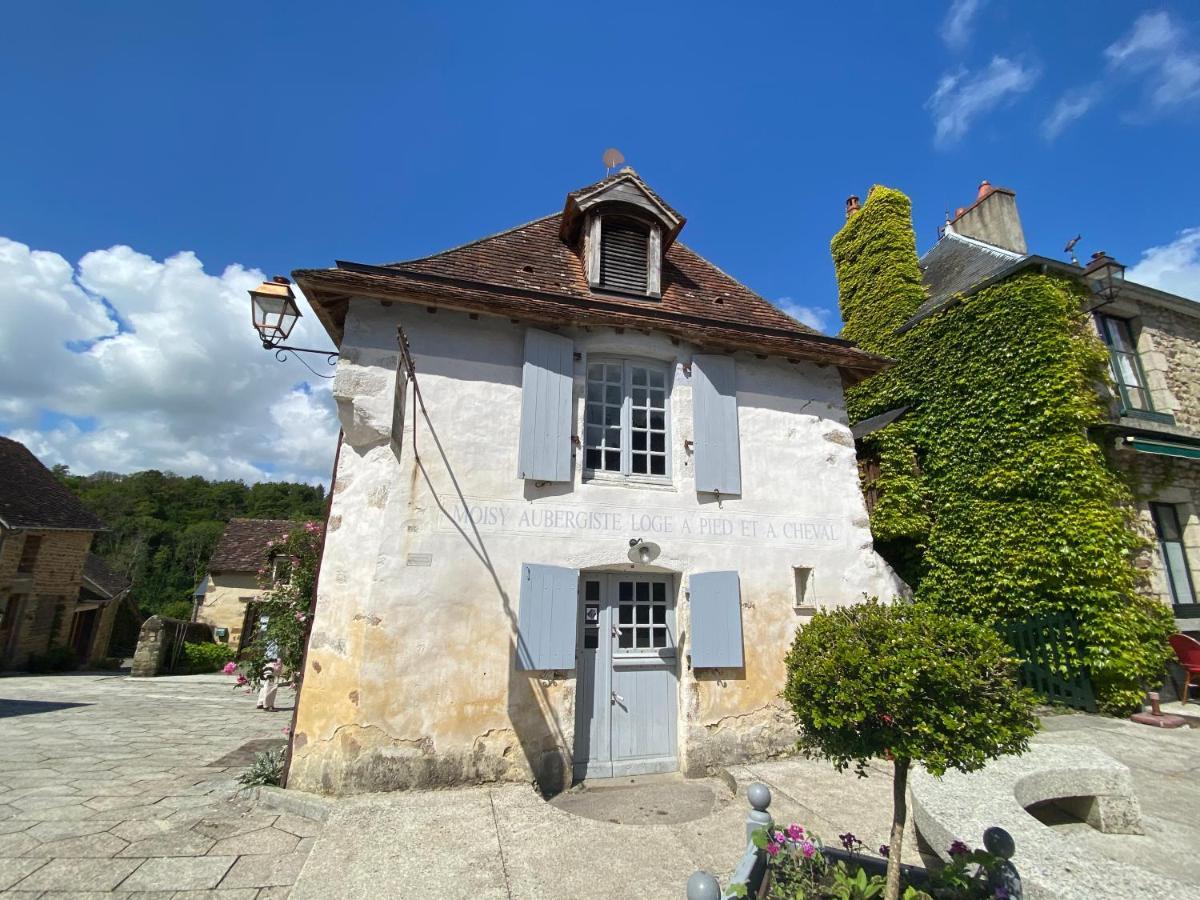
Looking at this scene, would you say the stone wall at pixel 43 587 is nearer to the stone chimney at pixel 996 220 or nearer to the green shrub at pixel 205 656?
the green shrub at pixel 205 656

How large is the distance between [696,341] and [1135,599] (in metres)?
7.05

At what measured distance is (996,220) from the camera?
11305mm

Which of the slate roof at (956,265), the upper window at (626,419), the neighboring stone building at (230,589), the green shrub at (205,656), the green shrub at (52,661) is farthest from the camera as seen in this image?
the neighboring stone building at (230,589)

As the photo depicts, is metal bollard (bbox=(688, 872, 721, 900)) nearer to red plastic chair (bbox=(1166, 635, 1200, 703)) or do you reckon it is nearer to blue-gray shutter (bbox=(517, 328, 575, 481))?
blue-gray shutter (bbox=(517, 328, 575, 481))

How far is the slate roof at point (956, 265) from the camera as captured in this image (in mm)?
10117

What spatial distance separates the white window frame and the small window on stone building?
20.7m

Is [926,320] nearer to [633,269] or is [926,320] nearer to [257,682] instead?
[633,269]

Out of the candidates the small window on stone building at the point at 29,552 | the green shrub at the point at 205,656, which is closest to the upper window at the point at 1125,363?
the green shrub at the point at 205,656

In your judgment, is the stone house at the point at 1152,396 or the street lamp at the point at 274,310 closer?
the street lamp at the point at 274,310

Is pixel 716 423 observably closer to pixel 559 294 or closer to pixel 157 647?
pixel 559 294

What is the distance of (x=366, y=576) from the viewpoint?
524 cm

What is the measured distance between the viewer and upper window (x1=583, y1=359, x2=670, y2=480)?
21.2 ft

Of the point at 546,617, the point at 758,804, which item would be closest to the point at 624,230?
the point at 546,617

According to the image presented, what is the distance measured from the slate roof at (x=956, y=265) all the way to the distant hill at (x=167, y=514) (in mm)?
41509
